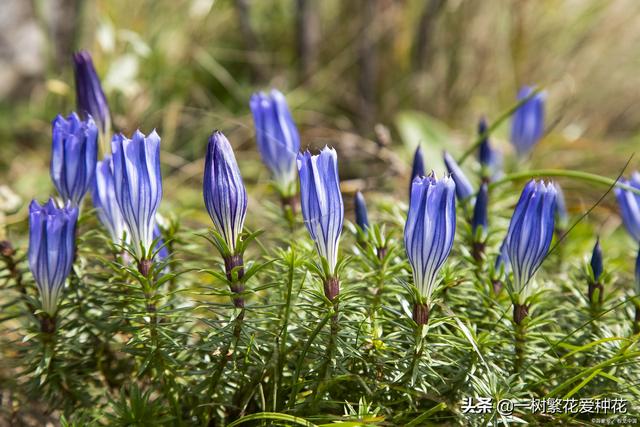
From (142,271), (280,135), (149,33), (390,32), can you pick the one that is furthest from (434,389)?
(149,33)

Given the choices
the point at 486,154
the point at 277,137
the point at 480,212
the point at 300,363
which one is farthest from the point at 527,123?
the point at 300,363

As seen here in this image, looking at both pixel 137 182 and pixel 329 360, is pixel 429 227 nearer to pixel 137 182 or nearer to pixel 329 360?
pixel 329 360

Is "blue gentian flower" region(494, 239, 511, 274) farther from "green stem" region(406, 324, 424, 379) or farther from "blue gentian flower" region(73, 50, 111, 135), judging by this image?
"blue gentian flower" region(73, 50, 111, 135)

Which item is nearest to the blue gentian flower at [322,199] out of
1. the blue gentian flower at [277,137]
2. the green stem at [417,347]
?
the green stem at [417,347]

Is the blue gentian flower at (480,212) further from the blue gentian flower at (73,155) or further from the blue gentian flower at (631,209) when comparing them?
the blue gentian flower at (73,155)

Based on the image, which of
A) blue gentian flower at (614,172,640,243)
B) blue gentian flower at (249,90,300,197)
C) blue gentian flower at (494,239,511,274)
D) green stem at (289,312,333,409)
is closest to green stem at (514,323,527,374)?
blue gentian flower at (494,239,511,274)
